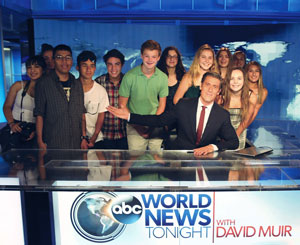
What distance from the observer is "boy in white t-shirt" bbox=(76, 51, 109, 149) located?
437 centimetres

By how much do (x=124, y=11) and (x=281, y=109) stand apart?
2.46 metres

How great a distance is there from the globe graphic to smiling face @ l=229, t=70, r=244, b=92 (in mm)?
2882

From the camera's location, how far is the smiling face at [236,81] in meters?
4.27

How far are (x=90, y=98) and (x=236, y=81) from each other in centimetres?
194

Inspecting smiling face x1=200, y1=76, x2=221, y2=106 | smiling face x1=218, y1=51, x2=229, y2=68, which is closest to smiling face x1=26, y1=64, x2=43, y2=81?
smiling face x1=200, y1=76, x2=221, y2=106

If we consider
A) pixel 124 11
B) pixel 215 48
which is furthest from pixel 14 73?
pixel 215 48

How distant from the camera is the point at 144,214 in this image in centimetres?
188

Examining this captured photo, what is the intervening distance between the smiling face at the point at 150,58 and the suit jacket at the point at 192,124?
3.53 feet

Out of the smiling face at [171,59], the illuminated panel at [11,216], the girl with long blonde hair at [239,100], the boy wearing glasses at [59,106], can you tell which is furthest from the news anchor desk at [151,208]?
the smiling face at [171,59]

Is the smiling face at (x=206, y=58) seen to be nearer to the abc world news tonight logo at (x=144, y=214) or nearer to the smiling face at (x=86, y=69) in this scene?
the smiling face at (x=86, y=69)

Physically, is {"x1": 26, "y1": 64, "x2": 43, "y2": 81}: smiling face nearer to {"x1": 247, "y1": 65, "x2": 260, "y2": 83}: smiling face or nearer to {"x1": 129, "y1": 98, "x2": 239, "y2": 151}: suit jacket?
{"x1": 129, "y1": 98, "x2": 239, "y2": 151}: suit jacket

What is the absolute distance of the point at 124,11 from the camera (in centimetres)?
422

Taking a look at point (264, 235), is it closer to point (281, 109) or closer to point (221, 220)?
point (221, 220)

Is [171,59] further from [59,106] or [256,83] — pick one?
[59,106]
